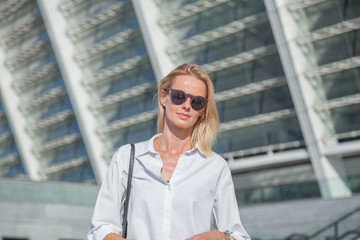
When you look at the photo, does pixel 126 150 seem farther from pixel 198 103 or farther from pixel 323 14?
pixel 323 14

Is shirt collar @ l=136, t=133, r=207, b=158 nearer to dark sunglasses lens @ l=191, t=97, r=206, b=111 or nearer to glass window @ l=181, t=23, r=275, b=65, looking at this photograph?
dark sunglasses lens @ l=191, t=97, r=206, b=111

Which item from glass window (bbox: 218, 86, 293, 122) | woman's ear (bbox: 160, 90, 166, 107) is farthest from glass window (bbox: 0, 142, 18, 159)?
woman's ear (bbox: 160, 90, 166, 107)

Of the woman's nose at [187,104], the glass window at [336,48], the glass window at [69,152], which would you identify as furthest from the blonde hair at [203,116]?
the glass window at [69,152]

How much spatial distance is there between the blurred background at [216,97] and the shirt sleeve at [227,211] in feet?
42.0

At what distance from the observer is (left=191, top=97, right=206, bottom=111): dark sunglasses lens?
272 cm

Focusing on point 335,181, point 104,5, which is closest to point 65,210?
point 335,181

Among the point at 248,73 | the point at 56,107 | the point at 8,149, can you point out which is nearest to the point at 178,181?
the point at 248,73

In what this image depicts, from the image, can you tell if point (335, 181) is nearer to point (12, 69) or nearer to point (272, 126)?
point (272, 126)

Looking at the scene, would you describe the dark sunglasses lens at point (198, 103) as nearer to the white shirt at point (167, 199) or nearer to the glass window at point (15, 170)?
the white shirt at point (167, 199)

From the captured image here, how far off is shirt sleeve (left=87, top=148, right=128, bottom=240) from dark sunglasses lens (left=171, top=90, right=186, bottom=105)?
0.40 m

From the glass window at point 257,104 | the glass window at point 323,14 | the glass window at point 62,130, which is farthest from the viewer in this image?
the glass window at point 62,130

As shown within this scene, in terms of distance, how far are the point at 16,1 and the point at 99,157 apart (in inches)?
537

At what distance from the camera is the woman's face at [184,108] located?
2.73 m

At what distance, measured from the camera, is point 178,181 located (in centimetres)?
255
